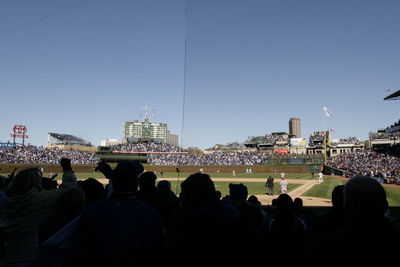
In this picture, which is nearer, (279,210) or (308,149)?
(279,210)

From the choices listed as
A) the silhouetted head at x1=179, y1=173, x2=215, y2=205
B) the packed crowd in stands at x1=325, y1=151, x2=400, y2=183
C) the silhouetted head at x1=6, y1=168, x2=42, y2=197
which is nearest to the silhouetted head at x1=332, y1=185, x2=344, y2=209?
the silhouetted head at x1=179, y1=173, x2=215, y2=205

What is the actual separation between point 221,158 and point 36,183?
236ft

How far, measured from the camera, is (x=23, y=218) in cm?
361

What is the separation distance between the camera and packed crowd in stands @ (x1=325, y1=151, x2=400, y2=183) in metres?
37.1

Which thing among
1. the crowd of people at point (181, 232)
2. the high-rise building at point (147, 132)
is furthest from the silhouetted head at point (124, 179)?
the high-rise building at point (147, 132)

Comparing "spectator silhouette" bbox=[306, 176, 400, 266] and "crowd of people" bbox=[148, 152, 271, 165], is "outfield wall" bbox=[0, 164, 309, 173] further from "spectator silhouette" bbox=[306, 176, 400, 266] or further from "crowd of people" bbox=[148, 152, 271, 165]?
"spectator silhouette" bbox=[306, 176, 400, 266]

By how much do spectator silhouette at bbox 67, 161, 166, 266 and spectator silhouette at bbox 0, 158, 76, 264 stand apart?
55.4 inches

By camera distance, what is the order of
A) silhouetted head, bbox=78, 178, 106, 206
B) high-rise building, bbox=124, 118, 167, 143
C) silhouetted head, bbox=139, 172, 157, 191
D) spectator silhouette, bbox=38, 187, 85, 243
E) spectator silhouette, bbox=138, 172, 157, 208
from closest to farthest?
spectator silhouette, bbox=38, 187, 85, 243 → silhouetted head, bbox=78, 178, 106, 206 → spectator silhouette, bbox=138, 172, 157, 208 → silhouetted head, bbox=139, 172, 157, 191 → high-rise building, bbox=124, 118, 167, 143

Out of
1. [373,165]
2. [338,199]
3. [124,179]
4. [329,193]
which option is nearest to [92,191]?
[124,179]

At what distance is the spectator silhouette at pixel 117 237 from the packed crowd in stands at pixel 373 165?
38.8m

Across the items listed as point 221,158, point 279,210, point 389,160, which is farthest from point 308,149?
point 279,210

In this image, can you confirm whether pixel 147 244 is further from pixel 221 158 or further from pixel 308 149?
pixel 308 149

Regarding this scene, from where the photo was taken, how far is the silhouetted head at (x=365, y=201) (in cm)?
182

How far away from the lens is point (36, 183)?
3854 millimetres
